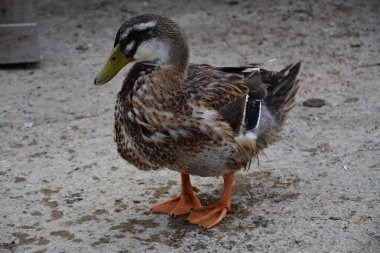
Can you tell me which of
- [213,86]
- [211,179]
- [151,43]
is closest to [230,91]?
[213,86]

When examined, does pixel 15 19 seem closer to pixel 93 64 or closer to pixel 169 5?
pixel 93 64

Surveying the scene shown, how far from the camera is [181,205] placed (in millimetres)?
4508

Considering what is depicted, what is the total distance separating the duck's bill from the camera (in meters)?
4.11

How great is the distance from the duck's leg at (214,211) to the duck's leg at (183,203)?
0.07 m

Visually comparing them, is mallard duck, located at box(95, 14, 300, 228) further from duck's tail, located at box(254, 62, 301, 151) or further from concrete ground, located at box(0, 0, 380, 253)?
concrete ground, located at box(0, 0, 380, 253)

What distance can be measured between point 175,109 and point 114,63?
0.50 meters

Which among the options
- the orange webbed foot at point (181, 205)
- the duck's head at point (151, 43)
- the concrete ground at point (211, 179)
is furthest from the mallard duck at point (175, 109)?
the concrete ground at point (211, 179)

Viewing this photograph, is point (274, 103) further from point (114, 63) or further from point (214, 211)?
point (114, 63)

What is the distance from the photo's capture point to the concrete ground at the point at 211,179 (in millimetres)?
4188

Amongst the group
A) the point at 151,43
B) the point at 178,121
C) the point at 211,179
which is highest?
the point at 151,43

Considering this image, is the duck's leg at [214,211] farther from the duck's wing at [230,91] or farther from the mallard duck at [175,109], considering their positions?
the duck's wing at [230,91]

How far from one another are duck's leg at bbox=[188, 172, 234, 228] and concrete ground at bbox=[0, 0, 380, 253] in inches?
2.5

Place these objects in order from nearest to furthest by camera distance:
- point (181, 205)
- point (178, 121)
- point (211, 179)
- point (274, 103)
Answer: point (178, 121) → point (181, 205) → point (274, 103) → point (211, 179)

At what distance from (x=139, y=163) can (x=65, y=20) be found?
4700 millimetres
